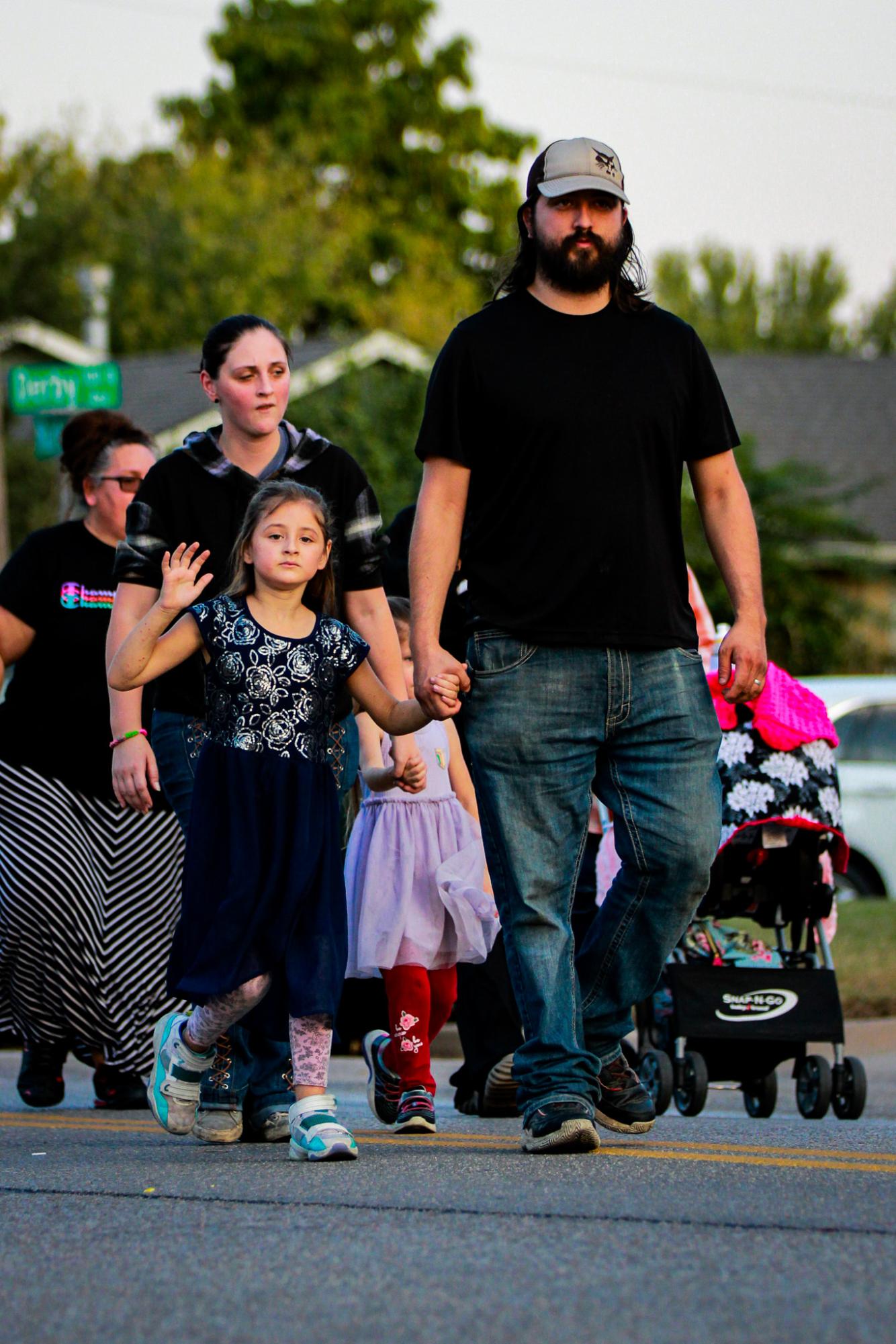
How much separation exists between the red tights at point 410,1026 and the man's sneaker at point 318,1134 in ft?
2.76

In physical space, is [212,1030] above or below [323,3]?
below

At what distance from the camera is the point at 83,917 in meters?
7.20

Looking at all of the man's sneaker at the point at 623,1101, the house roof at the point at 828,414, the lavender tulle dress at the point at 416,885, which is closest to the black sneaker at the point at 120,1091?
the lavender tulle dress at the point at 416,885

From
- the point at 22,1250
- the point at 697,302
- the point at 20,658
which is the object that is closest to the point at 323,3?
the point at 697,302

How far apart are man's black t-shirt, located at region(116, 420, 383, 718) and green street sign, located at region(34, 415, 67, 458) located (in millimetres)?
5110

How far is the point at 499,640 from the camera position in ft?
16.2

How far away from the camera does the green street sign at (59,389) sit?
11211 millimetres

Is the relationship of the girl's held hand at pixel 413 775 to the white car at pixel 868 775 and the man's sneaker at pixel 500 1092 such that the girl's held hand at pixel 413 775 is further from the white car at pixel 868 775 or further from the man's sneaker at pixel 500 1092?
the white car at pixel 868 775

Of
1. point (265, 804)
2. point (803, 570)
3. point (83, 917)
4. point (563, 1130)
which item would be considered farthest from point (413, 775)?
point (803, 570)

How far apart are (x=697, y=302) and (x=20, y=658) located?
6255 cm

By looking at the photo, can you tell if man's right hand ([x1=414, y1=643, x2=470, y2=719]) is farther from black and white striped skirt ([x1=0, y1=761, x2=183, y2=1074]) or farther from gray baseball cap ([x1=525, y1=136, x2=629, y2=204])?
black and white striped skirt ([x1=0, y1=761, x2=183, y2=1074])

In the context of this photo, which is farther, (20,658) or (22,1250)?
(20,658)

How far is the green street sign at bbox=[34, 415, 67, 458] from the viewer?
35.9 feet

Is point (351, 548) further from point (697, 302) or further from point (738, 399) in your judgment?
point (697, 302)
